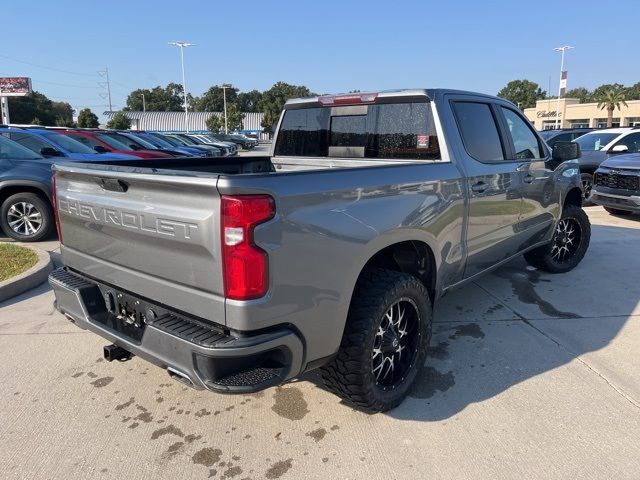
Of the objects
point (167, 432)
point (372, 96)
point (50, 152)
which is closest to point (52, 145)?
point (50, 152)

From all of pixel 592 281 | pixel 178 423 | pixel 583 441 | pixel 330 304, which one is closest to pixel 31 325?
pixel 178 423

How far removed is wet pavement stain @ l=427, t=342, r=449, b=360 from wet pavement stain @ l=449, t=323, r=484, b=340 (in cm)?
16

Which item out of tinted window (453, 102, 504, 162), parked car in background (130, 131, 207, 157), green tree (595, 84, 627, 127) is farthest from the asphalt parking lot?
green tree (595, 84, 627, 127)

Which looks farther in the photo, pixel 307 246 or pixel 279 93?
pixel 279 93

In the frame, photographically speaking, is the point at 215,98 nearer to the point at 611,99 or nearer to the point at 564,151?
the point at 611,99

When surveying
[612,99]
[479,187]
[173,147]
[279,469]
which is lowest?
[279,469]

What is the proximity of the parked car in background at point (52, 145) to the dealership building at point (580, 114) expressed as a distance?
200 feet

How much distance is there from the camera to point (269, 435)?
109 inches

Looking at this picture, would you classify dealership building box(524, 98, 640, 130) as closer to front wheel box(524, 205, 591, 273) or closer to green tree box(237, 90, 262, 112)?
front wheel box(524, 205, 591, 273)

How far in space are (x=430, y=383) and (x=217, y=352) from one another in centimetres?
176

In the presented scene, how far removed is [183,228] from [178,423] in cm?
134

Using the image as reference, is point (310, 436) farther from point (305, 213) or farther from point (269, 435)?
point (305, 213)

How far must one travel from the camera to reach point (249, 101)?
435ft

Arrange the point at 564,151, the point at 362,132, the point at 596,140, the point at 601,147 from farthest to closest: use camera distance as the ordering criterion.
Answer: the point at 596,140
the point at 601,147
the point at 564,151
the point at 362,132
